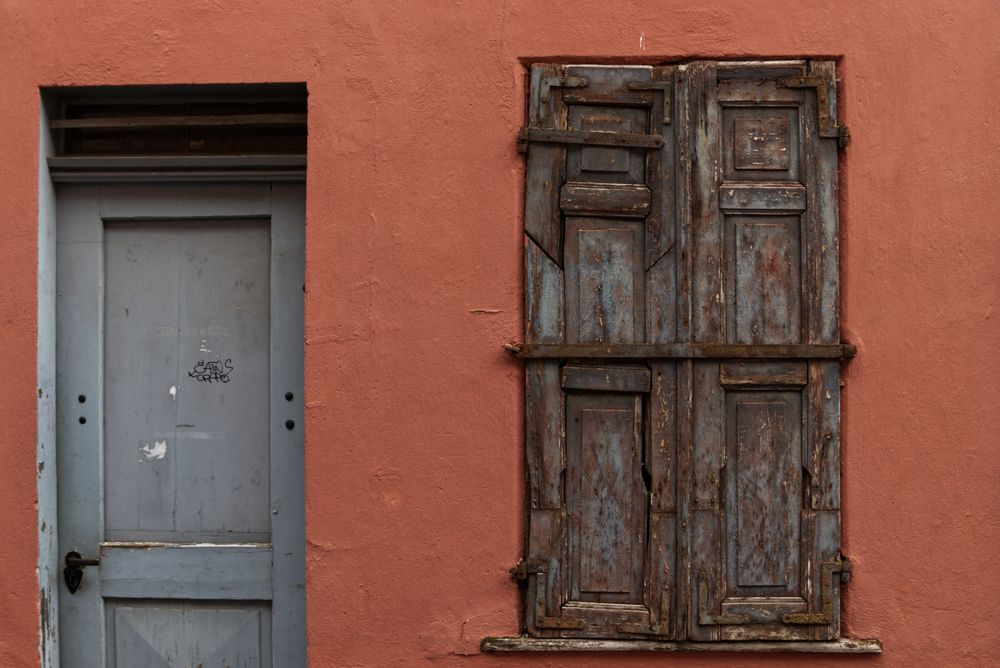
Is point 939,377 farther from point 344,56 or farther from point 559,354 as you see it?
point 344,56

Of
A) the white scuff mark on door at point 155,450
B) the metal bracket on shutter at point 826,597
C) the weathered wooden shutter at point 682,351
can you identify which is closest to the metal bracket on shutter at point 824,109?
the weathered wooden shutter at point 682,351

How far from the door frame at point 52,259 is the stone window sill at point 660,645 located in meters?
1.17

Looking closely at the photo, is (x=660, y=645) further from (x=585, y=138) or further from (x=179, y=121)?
(x=179, y=121)

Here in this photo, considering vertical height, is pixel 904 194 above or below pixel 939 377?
above

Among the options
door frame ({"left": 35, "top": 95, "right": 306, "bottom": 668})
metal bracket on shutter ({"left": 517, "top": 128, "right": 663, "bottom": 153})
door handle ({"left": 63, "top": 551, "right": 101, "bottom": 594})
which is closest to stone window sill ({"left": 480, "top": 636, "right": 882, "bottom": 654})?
door frame ({"left": 35, "top": 95, "right": 306, "bottom": 668})

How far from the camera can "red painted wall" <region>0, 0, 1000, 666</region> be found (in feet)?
11.6

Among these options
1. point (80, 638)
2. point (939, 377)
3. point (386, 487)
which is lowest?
point (80, 638)

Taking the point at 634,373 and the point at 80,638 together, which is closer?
the point at 634,373

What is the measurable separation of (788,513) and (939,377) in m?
0.74

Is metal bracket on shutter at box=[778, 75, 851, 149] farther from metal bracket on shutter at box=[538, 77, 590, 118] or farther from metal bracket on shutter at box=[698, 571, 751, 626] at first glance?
metal bracket on shutter at box=[698, 571, 751, 626]

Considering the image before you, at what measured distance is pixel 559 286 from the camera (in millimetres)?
3592

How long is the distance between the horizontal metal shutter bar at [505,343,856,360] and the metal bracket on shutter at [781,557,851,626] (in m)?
0.75

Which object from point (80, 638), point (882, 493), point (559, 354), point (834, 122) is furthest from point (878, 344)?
point (80, 638)

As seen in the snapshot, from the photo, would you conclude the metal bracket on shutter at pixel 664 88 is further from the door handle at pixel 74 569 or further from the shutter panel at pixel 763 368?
the door handle at pixel 74 569
